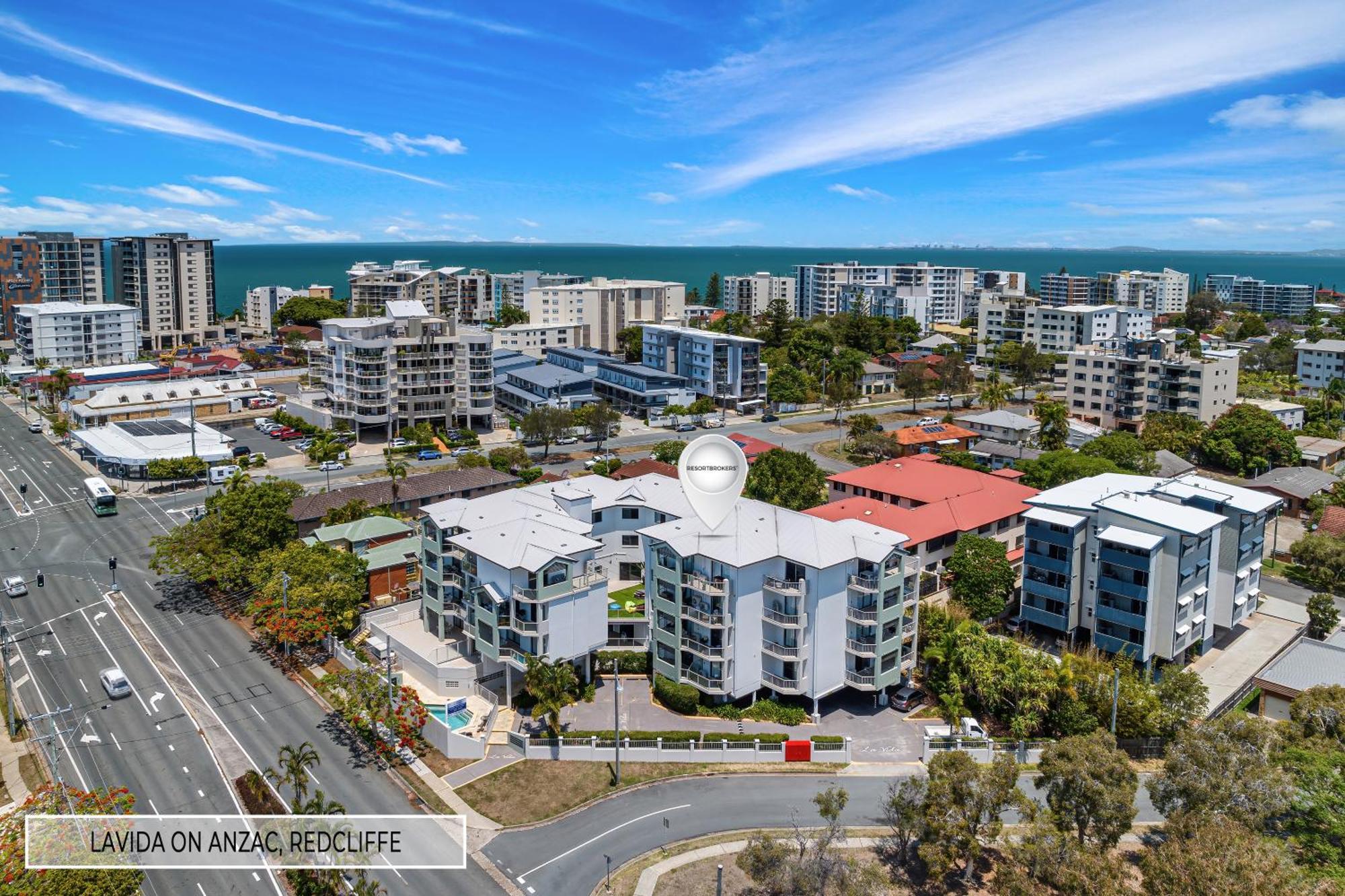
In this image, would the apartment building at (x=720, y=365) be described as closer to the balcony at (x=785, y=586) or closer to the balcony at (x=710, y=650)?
the balcony at (x=785, y=586)

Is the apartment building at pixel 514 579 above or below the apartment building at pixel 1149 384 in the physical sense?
below

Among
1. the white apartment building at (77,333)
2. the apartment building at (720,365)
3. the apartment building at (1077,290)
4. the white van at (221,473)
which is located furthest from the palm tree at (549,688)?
the apartment building at (1077,290)

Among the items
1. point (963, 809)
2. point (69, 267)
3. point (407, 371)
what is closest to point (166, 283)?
point (69, 267)

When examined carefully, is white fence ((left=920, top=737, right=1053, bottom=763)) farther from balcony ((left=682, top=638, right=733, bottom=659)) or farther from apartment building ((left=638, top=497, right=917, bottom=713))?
balcony ((left=682, top=638, right=733, bottom=659))

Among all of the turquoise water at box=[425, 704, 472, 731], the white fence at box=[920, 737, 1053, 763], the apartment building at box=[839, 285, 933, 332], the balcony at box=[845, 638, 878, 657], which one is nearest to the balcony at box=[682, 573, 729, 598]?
the balcony at box=[845, 638, 878, 657]

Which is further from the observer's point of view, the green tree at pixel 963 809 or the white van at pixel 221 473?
the white van at pixel 221 473

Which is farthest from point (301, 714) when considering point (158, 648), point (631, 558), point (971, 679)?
point (971, 679)
